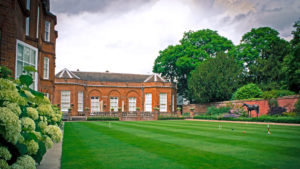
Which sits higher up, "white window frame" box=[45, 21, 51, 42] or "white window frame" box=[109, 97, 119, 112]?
"white window frame" box=[45, 21, 51, 42]

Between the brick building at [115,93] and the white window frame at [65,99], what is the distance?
821 millimetres

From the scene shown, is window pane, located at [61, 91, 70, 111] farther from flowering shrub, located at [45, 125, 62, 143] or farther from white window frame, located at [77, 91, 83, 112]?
flowering shrub, located at [45, 125, 62, 143]

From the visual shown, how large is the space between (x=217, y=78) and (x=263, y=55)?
454 inches

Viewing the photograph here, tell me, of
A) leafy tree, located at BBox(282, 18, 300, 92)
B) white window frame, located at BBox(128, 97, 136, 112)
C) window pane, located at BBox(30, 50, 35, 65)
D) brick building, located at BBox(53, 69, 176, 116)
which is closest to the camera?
window pane, located at BBox(30, 50, 35, 65)

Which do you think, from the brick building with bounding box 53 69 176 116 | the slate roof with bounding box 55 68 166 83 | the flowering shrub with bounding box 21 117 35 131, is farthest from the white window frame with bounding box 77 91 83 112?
the flowering shrub with bounding box 21 117 35 131

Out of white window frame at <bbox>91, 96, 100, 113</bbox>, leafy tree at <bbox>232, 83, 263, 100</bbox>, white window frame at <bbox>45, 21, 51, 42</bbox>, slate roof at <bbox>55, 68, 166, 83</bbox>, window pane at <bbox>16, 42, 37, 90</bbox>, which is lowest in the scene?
white window frame at <bbox>91, 96, 100, 113</bbox>

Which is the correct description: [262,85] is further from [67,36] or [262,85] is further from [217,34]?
[67,36]

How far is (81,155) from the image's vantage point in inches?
273

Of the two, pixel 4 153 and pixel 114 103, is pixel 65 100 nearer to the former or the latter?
pixel 114 103

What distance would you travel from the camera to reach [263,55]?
41250 mm

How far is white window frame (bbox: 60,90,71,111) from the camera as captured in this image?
117 feet

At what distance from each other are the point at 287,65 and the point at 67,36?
74.9ft

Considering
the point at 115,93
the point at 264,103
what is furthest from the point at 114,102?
the point at 264,103

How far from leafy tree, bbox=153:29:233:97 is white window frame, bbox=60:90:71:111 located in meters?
18.5
